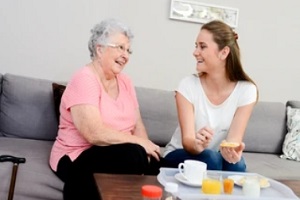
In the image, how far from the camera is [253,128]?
2379 millimetres

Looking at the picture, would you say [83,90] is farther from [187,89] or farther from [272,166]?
[272,166]

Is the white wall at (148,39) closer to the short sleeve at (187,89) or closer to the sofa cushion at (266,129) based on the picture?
the sofa cushion at (266,129)

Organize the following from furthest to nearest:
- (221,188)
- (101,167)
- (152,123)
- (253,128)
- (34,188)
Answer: (253,128), (152,123), (34,188), (101,167), (221,188)

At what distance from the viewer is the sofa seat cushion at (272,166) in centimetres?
192

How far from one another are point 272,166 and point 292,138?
0.37m

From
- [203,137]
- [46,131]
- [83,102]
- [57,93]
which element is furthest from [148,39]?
[203,137]

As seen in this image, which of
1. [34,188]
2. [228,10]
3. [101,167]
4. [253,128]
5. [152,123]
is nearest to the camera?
[101,167]

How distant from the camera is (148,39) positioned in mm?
2521

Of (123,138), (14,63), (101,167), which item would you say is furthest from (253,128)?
(14,63)

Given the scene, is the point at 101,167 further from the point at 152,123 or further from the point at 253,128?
the point at 253,128

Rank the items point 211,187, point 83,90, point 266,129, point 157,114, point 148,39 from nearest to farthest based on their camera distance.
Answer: point 211,187
point 83,90
point 157,114
point 266,129
point 148,39

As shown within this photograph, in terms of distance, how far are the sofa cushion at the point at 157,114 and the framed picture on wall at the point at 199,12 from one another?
64 centimetres

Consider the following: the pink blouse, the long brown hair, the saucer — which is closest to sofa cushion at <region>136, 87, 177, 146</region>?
the pink blouse

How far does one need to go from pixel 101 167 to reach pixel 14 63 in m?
1.23
